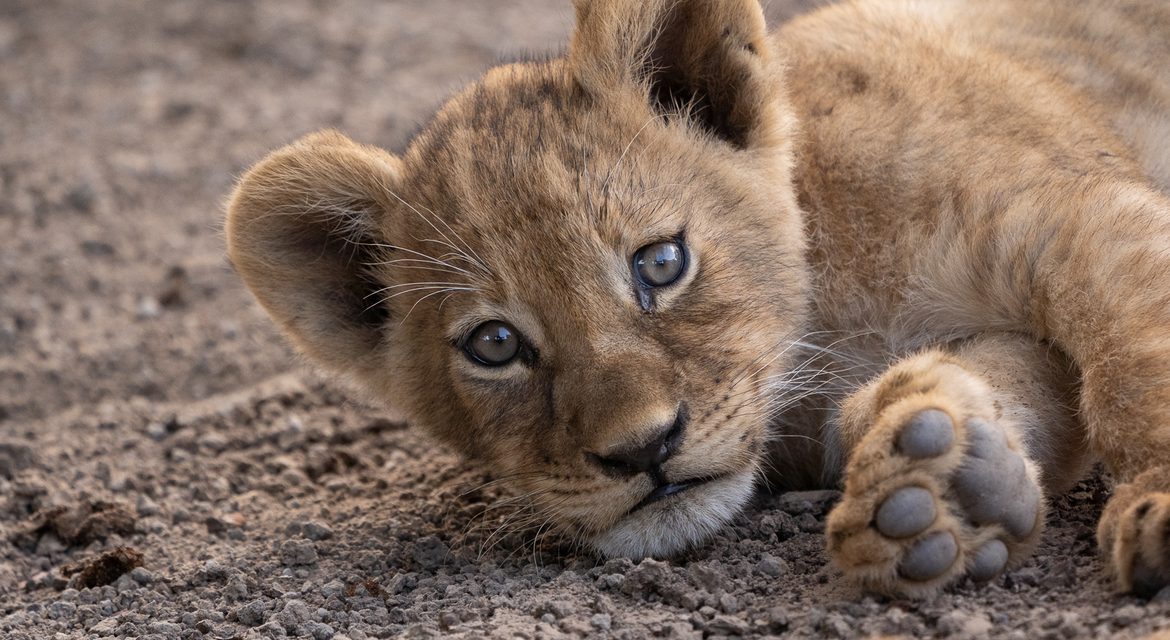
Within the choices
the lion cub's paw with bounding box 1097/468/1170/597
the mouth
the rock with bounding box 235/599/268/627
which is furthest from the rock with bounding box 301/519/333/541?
the lion cub's paw with bounding box 1097/468/1170/597

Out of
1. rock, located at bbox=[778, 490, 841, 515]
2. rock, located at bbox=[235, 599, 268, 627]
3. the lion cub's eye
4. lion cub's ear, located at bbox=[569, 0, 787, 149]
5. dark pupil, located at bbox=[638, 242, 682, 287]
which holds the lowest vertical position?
rock, located at bbox=[235, 599, 268, 627]

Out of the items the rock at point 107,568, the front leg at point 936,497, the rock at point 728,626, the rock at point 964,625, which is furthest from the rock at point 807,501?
the rock at point 107,568

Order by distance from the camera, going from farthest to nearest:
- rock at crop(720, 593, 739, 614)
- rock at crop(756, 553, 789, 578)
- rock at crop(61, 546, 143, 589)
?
rock at crop(61, 546, 143, 589) < rock at crop(756, 553, 789, 578) < rock at crop(720, 593, 739, 614)

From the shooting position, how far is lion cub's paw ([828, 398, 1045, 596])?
3076 millimetres

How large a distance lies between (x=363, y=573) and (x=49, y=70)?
22.8 ft

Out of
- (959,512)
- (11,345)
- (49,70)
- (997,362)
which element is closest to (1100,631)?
(959,512)

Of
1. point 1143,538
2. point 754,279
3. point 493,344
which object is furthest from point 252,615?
point 1143,538

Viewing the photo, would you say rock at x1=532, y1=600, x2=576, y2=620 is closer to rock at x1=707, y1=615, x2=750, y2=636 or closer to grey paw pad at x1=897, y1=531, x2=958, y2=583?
rock at x1=707, y1=615, x2=750, y2=636

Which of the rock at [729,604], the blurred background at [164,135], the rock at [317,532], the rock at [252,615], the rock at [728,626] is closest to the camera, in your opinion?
the rock at [728,626]

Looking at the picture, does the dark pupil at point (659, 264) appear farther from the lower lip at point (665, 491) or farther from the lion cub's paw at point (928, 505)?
the lion cub's paw at point (928, 505)

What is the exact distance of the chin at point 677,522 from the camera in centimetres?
359

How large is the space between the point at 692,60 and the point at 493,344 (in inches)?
43.2

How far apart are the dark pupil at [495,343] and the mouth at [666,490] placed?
59cm

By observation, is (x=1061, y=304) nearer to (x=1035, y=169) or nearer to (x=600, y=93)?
(x=1035, y=169)
